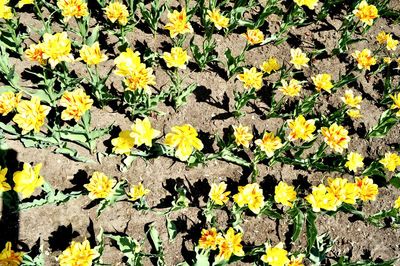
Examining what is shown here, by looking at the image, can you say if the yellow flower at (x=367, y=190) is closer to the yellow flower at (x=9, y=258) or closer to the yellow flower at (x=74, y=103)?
the yellow flower at (x=74, y=103)

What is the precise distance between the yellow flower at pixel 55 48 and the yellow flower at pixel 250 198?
5.47 ft

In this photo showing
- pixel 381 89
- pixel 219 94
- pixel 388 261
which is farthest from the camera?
pixel 381 89

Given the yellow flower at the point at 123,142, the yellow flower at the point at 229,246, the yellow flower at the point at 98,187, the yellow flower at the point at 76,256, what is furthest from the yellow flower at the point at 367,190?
the yellow flower at the point at 76,256

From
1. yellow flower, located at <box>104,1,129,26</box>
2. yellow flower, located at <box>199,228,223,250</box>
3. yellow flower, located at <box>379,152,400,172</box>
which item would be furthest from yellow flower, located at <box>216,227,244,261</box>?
yellow flower, located at <box>104,1,129,26</box>

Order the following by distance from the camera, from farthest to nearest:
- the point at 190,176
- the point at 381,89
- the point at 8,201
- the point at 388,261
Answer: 1. the point at 381,89
2. the point at 190,176
3. the point at 388,261
4. the point at 8,201

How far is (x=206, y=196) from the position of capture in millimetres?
3254

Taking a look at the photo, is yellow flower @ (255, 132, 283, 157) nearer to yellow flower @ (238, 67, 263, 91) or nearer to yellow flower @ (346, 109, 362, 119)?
yellow flower @ (238, 67, 263, 91)

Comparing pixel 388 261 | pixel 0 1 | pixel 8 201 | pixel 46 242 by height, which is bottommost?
pixel 388 261

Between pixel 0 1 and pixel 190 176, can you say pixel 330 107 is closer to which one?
pixel 190 176

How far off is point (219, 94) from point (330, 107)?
1175 mm

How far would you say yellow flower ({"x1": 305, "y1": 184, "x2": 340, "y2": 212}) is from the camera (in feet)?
9.62

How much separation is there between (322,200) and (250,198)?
581mm

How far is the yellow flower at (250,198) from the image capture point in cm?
288

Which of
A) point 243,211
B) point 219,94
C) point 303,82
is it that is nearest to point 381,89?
point 303,82
